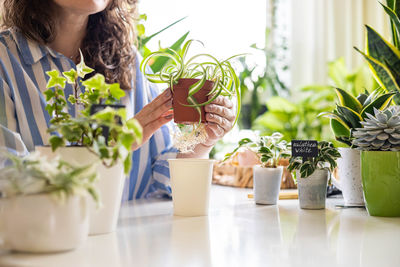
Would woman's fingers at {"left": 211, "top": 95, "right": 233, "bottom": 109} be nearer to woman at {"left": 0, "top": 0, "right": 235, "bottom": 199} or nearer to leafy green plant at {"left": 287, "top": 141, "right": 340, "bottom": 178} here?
woman at {"left": 0, "top": 0, "right": 235, "bottom": 199}

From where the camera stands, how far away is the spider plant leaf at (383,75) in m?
1.34

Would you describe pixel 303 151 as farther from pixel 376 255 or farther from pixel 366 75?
pixel 366 75

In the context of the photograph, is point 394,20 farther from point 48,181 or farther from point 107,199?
point 48,181

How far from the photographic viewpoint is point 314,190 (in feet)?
3.91

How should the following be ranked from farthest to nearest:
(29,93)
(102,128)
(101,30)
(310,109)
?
(310,109), (101,30), (29,93), (102,128)

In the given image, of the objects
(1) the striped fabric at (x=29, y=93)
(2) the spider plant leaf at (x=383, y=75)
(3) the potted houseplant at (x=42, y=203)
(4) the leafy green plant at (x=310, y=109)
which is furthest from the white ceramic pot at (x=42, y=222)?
(4) the leafy green plant at (x=310, y=109)

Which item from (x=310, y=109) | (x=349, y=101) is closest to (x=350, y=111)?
(x=349, y=101)

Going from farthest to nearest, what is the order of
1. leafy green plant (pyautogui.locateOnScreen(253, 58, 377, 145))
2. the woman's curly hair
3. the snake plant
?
1. leafy green plant (pyautogui.locateOnScreen(253, 58, 377, 145))
2. the woman's curly hair
3. the snake plant

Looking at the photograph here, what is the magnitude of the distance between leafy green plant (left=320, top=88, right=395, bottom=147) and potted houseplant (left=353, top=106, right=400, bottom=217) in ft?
0.39

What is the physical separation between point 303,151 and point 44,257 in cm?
76

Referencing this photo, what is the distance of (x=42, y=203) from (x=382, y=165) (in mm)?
813

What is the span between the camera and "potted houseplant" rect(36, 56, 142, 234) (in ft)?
2.25

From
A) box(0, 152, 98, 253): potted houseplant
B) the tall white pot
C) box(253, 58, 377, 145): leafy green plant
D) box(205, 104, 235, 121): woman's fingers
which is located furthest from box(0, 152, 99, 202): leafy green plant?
box(253, 58, 377, 145): leafy green plant

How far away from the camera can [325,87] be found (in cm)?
Answer: 455
